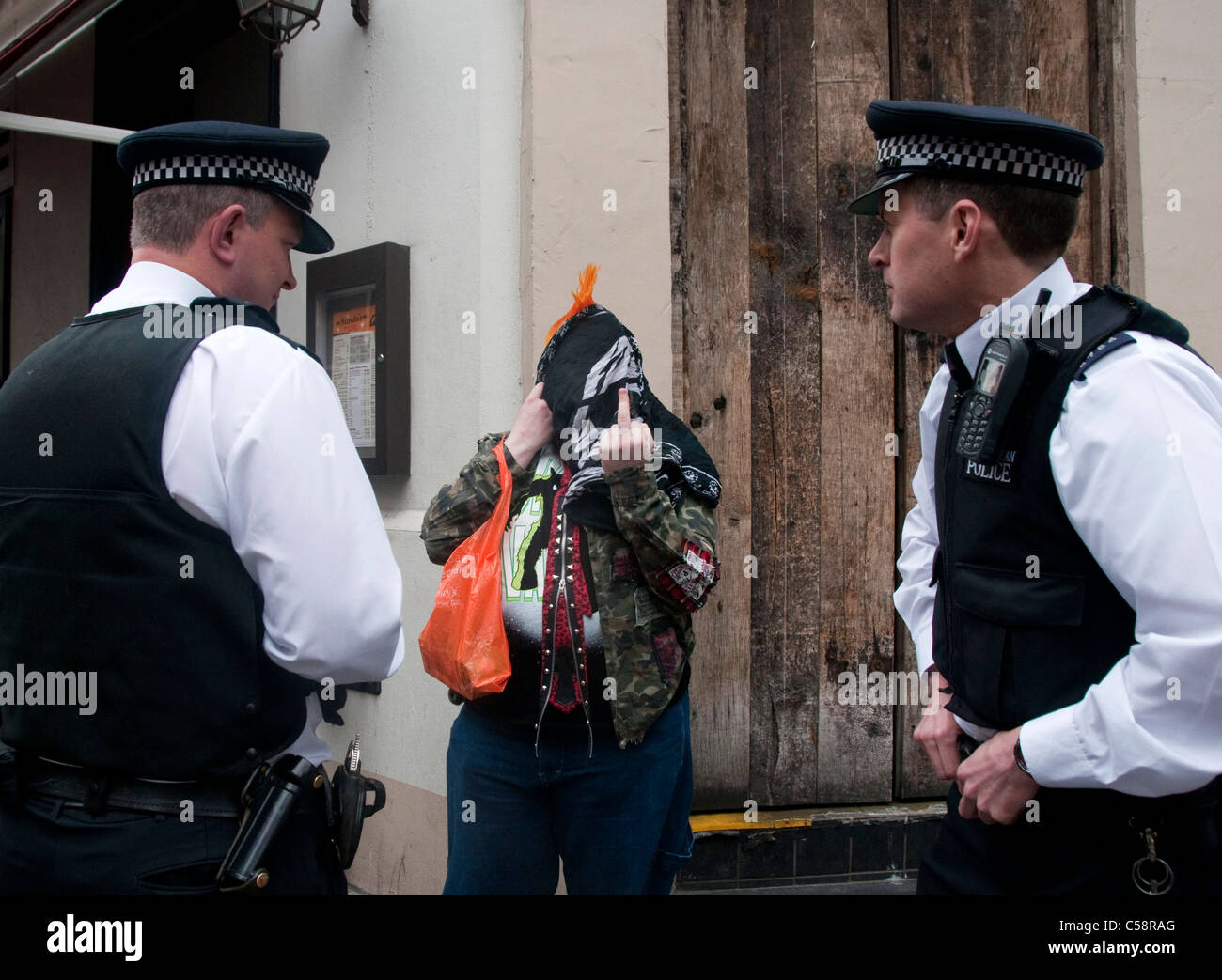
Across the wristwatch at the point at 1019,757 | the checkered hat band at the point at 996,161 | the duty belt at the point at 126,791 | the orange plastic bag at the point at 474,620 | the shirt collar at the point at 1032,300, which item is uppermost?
the checkered hat band at the point at 996,161

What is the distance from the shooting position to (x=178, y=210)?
182 cm

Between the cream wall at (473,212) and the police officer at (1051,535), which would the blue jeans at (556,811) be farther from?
the cream wall at (473,212)

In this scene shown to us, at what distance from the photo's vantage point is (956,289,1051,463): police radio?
159 centimetres

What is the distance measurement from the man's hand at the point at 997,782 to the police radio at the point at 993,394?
0.49 meters

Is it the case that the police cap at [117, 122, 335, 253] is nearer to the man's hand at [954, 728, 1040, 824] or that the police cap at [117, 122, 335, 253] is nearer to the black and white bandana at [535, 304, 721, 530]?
the black and white bandana at [535, 304, 721, 530]

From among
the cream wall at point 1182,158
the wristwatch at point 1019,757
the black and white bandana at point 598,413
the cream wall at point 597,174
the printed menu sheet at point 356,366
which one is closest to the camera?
the wristwatch at point 1019,757

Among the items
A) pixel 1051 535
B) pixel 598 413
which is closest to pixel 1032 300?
pixel 1051 535

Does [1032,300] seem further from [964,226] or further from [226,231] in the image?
[226,231]

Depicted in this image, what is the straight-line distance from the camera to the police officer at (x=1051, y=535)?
138cm

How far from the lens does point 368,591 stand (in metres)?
1.66

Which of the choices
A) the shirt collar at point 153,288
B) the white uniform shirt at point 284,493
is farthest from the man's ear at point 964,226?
the shirt collar at point 153,288

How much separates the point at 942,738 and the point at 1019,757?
0.25 m

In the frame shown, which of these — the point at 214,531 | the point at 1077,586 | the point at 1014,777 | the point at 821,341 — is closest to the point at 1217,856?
the point at 1014,777

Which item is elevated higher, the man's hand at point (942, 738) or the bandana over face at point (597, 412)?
the bandana over face at point (597, 412)
